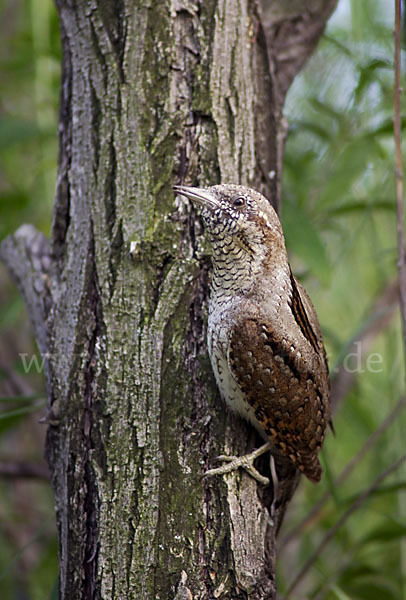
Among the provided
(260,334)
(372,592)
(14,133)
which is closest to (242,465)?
(260,334)

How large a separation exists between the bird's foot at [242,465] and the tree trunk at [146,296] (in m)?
0.03

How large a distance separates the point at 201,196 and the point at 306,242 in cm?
80

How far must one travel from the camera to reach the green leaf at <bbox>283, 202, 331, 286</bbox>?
2539 millimetres

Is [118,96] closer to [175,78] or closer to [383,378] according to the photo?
[175,78]

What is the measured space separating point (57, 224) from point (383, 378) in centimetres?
201

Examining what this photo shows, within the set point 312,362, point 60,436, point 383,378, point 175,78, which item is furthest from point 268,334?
point 383,378

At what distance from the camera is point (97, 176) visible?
6.81ft

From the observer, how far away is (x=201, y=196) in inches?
75.5

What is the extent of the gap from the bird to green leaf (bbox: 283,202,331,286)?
509mm

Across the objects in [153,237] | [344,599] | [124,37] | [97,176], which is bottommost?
[344,599]

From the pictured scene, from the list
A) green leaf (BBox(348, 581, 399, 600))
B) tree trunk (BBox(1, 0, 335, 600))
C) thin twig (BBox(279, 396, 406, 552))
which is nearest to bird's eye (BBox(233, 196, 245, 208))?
tree trunk (BBox(1, 0, 335, 600))

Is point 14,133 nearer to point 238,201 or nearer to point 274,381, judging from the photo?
point 238,201

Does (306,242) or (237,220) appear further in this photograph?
(306,242)

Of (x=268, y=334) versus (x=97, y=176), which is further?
(x=97, y=176)
